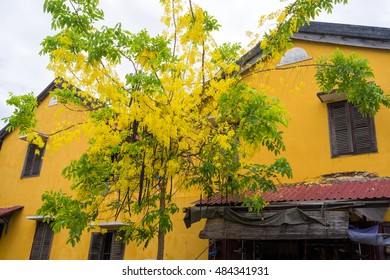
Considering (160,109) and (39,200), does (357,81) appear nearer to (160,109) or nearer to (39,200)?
(160,109)

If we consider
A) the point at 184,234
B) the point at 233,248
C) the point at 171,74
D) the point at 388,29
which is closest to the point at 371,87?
the point at 388,29

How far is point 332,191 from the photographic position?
6.75 metres

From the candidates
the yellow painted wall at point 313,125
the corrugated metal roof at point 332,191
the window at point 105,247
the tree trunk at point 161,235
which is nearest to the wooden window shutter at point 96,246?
the window at point 105,247

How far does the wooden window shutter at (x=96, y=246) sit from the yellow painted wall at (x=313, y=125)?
16.1 feet

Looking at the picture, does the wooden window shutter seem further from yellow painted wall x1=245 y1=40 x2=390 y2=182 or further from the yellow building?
yellow painted wall x1=245 y1=40 x2=390 y2=182

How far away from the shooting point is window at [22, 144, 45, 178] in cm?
1201

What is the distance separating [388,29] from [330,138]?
2702 millimetres

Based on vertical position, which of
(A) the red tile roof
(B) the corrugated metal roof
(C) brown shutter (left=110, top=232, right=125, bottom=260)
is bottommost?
(C) brown shutter (left=110, top=232, right=125, bottom=260)

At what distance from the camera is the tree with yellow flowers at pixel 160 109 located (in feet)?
17.6

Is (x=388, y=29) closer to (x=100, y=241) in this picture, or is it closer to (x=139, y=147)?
(x=139, y=147)

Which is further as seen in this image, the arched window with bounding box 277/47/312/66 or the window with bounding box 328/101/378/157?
the arched window with bounding box 277/47/312/66

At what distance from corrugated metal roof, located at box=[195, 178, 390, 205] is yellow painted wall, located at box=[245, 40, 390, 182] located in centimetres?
42

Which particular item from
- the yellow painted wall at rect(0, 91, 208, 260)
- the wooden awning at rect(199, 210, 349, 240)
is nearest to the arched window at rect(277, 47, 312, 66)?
the yellow painted wall at rect(0, 91, 208, 260)

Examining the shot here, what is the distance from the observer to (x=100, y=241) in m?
9.75
